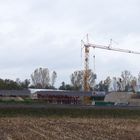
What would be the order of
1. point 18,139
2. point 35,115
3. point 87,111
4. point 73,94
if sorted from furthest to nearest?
point 73,94
point 87,111
point 35,115
point 18,139

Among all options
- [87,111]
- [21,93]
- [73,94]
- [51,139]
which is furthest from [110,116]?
[21,93]

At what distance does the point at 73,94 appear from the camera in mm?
140375

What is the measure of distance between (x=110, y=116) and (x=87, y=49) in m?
115

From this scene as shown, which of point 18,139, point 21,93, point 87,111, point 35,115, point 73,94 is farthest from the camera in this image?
point 21,93

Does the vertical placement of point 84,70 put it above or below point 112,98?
above

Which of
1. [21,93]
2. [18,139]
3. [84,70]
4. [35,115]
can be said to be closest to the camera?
[18,139]

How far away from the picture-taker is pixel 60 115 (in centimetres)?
7169

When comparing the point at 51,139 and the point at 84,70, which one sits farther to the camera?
the point at 84,70

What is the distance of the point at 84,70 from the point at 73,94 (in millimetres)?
39017

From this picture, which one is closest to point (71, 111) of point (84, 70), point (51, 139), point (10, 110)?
point (10, 110)

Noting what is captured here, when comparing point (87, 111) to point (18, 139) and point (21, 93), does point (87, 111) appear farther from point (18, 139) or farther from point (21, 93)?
point (21, 93)

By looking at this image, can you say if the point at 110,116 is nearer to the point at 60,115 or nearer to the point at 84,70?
the point at 60,115

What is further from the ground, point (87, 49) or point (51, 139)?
point (87, 49)

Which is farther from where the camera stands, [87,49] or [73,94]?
[87,49]
